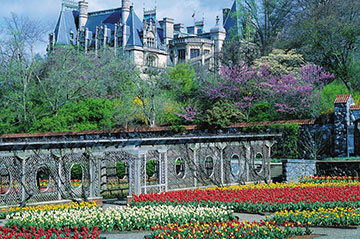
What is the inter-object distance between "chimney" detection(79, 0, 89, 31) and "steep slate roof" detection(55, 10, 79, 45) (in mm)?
Result: 1172

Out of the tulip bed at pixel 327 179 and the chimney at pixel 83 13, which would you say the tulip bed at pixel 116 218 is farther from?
the chimney at pixel 83 13

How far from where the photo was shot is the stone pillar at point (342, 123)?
86.3 ft

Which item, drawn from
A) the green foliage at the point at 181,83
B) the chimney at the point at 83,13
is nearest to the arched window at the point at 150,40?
the chimney at the point at 83,13

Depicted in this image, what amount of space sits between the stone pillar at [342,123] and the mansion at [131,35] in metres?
45.0

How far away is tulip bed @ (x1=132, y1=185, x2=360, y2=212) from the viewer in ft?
50.2

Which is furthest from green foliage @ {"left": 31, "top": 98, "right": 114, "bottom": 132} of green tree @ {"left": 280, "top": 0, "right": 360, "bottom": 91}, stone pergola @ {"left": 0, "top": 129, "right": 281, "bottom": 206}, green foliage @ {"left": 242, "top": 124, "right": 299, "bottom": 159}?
green tree @ {"left": 280, "top": 0, "right": 360, "bottom": 91}

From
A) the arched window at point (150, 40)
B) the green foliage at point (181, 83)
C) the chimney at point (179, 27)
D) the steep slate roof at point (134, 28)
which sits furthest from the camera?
the chimney at point (179, 27)

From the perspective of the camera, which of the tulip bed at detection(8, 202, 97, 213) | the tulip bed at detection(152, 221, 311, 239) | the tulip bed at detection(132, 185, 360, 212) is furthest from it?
the tulip bed at detection(8, 202, 97, 213)

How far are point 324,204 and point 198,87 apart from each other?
28112mm

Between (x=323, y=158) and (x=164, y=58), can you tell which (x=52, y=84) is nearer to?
(x=323, y=158)

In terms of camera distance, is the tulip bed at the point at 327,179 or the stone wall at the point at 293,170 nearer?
the tulip bed at the point at 327,179

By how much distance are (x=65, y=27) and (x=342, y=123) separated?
58.6 m

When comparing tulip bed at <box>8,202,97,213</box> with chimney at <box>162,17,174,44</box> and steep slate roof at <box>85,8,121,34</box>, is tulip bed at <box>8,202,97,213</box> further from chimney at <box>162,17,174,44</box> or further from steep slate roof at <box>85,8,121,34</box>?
chimney at <box>162,17,174,44</box>

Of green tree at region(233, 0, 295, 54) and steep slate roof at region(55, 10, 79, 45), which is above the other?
steep slate roof at region(55, 10, 79, 45)
